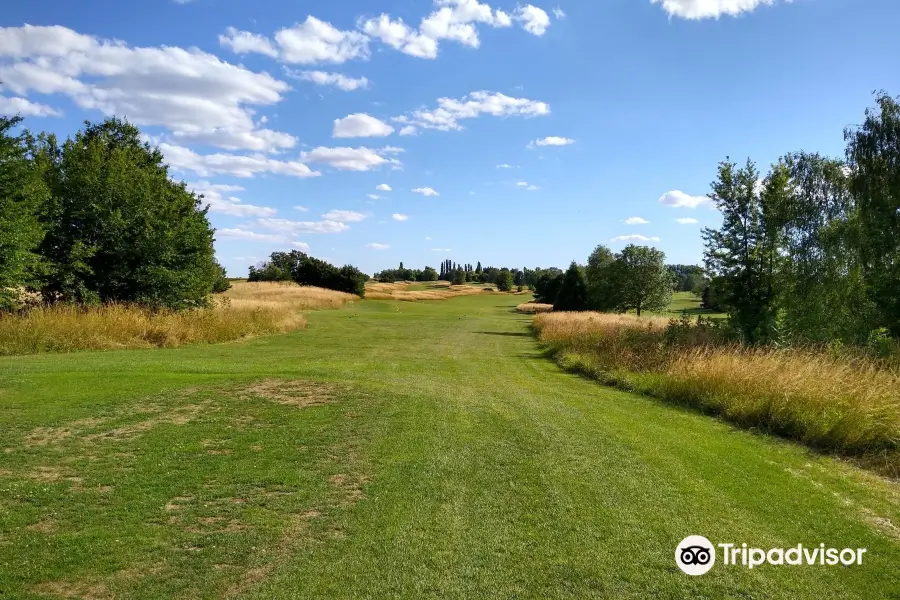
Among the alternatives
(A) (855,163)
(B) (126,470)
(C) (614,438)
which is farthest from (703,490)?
(A) (855,163)

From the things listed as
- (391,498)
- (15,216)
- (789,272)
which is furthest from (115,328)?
(789,272)

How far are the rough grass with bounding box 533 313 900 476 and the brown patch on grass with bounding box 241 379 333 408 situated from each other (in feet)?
23.9

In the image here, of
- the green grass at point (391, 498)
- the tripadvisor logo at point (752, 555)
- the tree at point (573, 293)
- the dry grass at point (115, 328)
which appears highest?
the tree at point (573, 293)

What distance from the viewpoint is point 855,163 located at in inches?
1051

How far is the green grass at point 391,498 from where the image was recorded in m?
3.71

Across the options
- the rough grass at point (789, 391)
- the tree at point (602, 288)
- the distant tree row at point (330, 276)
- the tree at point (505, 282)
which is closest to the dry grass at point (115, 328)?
the rough grass at point (789, 391)

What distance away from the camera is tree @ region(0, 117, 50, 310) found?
47.6ft

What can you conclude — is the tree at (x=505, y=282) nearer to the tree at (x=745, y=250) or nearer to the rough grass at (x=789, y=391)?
the tree at (x=745, y=250)

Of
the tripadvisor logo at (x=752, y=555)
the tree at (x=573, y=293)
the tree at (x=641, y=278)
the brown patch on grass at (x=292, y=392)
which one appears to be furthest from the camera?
the tree at (x=573, y=293)

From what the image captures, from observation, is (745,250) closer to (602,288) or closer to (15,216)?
(15,216)

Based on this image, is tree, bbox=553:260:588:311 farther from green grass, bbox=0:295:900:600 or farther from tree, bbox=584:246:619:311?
green grass, bbox=0:295:900:600

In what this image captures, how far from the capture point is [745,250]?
1814 cm

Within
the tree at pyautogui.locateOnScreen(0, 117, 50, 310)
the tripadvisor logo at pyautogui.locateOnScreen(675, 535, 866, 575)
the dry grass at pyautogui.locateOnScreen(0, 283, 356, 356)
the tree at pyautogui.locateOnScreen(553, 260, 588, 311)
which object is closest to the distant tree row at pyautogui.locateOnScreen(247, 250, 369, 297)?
the tree at pyautogui.locateOnScreen(553, 260, 588, 311)

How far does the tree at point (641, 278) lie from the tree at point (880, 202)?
62.1ft
